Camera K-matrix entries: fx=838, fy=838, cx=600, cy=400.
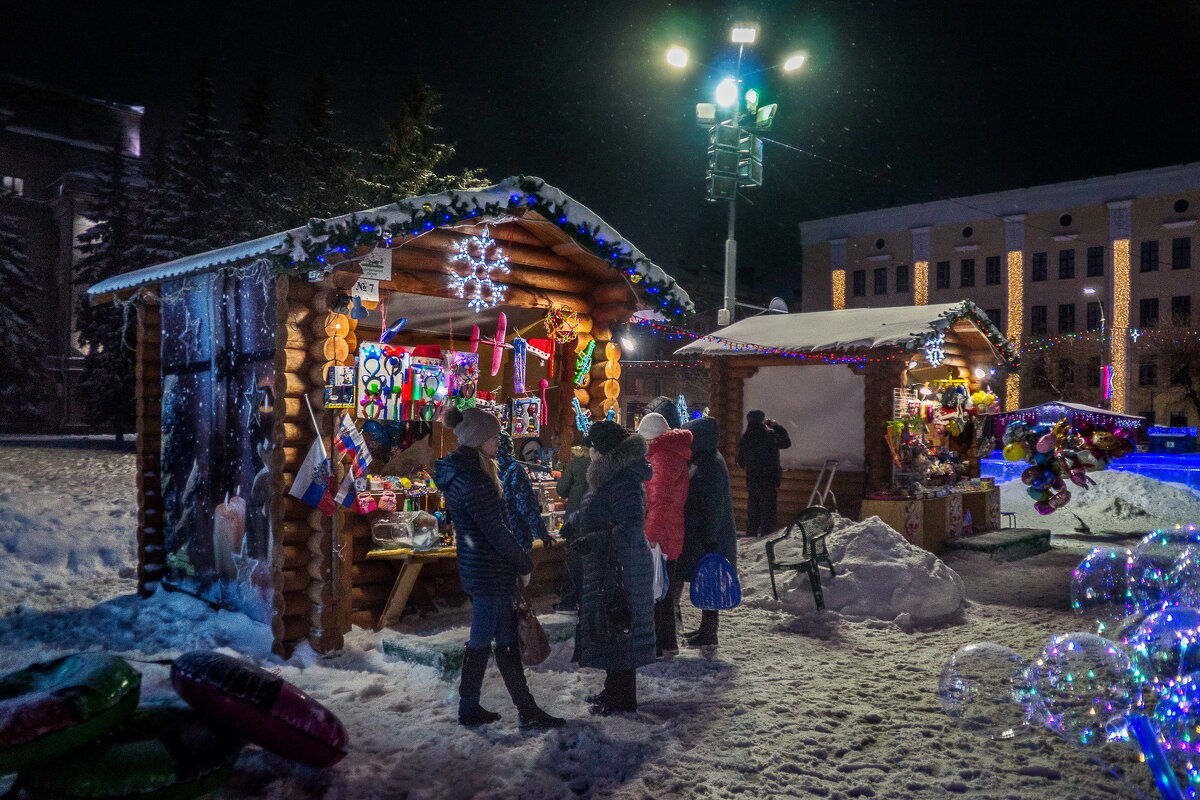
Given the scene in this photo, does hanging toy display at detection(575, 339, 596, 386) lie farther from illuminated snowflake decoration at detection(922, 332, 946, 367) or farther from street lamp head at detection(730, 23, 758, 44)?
street lamp head at detection(730, 23, 758, 44)

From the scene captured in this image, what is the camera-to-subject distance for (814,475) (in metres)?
14.0

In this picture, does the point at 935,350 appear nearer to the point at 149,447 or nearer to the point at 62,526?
the point at 149,447

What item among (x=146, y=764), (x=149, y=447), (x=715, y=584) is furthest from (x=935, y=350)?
(x=146, y=764)

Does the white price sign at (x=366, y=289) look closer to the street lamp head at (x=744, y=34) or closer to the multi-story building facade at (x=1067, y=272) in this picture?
the street lamp head at (x=744, y=34)

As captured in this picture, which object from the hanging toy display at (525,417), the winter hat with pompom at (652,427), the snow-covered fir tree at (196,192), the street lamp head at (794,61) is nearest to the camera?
the winter hat with pompom at (652,427)

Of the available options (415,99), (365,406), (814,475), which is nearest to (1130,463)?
(814,475)

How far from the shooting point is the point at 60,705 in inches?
135

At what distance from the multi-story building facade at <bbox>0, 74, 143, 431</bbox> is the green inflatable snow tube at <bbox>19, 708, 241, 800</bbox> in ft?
108

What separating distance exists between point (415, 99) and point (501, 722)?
2240 centimetres

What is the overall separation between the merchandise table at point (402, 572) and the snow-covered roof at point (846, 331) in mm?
7624

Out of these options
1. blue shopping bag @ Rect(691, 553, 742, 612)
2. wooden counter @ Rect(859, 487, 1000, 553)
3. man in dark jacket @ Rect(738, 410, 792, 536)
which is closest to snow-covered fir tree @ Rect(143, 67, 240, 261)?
man in dark jacket @ Rect(738, 410, 792, 536)

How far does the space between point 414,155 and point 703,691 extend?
20624mm

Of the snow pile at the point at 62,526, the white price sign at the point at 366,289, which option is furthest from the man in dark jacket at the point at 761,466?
the snow pile at the point at 62,526

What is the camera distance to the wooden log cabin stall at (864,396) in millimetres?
12898
